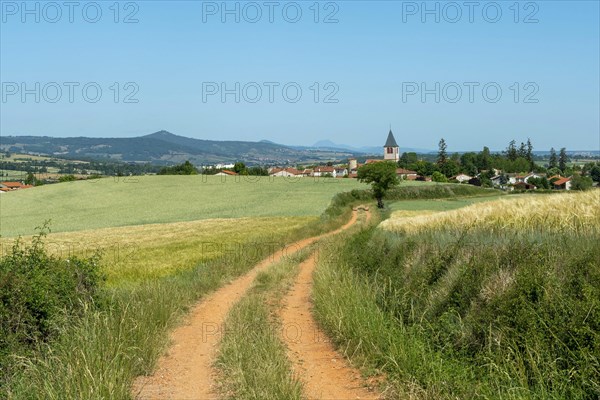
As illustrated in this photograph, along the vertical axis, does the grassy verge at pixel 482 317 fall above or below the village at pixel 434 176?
below

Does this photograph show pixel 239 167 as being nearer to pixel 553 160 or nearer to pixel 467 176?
pixel 467 176

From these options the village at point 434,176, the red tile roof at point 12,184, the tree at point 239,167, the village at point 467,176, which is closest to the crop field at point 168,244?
the village at point 434,176

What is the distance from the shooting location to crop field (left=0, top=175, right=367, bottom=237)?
48312 millimetres

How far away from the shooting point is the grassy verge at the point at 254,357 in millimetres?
6612

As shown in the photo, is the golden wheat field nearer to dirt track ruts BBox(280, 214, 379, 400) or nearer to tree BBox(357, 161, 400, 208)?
dirt track ruts BBox(280, 214, 379, 400)

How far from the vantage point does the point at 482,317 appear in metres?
7.68

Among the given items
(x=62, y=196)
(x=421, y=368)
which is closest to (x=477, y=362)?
(x=421, y=368)

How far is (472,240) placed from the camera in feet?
35.1

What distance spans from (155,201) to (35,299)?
186 feet

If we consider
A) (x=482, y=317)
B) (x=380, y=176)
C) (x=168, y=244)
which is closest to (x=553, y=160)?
(x=380, y=176)

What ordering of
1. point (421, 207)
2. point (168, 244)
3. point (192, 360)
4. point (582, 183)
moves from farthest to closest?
point (421, 207) → point (582, 183) → point (168, 244) → point (192, 360)

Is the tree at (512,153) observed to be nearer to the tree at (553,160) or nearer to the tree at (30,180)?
the tree at (553,160)

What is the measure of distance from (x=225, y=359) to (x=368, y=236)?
32.8ft

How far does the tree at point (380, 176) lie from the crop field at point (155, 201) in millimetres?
5079
